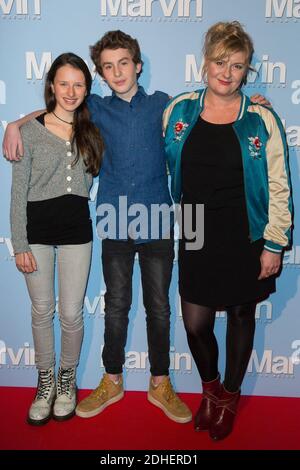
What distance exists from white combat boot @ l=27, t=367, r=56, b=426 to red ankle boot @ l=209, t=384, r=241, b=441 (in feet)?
2.59

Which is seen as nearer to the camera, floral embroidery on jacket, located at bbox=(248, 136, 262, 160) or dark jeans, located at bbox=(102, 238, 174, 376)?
floral embroidery on jacket, located at bbox=(248, 136, 262, 160)

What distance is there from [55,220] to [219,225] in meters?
0.73

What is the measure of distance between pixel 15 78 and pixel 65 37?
313 mm

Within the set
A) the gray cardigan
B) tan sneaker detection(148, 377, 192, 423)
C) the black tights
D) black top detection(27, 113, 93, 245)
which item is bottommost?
tan sneaker detection(148, 377, 192, 423)

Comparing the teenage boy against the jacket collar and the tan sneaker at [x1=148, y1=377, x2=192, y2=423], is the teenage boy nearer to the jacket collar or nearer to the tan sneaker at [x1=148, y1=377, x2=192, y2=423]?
the tan sneaker at [x1=148, y1=377, x2=192, y2=423]

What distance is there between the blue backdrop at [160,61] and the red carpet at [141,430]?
31 cm

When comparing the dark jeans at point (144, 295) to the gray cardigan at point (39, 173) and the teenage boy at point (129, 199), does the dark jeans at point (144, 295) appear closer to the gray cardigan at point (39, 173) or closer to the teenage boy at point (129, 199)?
the teenage boy at point (129, 199)

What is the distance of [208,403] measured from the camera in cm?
226

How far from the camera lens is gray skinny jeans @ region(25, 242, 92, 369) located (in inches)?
87.4

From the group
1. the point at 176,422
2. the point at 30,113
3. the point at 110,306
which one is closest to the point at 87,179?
the point at 30,113

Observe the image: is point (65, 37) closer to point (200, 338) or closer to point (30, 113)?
point (30, 113)

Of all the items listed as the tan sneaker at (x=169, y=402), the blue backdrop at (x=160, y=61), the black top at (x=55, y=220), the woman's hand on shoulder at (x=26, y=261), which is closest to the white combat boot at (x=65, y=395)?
the blue backdrop at (x=160, y=61)

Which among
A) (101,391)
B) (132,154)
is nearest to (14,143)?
(132,154)

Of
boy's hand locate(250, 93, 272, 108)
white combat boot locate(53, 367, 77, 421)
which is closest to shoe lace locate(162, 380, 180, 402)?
white combat boot locate(53, 367, 77, 421)
